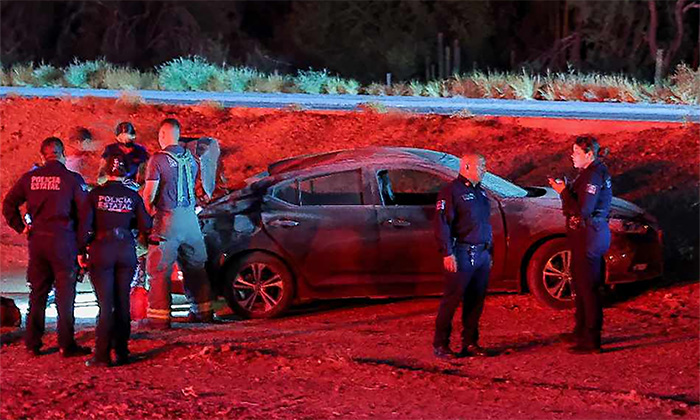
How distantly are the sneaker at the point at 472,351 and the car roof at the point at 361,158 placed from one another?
236cm

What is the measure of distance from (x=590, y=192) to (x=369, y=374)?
213 centimetres

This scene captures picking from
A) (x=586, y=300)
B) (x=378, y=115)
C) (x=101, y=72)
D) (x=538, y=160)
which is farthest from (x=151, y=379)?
(x=101, y=72)

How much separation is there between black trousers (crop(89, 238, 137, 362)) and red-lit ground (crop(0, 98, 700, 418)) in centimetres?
22

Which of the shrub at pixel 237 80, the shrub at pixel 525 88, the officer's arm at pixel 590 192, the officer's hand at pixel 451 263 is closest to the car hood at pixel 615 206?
the officer's arm at pixel 590 192

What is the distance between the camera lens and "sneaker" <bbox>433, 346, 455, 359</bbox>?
9320 millimetres

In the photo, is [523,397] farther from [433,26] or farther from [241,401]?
[433,26]

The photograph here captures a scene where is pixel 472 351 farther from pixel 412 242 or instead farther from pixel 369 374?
pixel 412 242

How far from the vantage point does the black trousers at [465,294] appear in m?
9.22

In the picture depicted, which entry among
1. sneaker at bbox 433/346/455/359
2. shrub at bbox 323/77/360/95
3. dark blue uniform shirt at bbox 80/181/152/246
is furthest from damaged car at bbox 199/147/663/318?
shrub at bbox 323/77/360/95

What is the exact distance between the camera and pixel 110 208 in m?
8.91

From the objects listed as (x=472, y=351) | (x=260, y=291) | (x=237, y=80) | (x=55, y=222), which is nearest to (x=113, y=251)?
(x=55, y=222)

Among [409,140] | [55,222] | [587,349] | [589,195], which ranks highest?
[409,140]

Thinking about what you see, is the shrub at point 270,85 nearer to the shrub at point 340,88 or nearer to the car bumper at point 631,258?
the shrub at point 340,88

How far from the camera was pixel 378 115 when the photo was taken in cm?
1830
